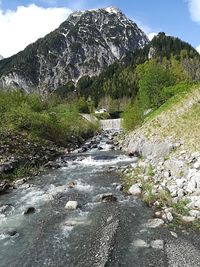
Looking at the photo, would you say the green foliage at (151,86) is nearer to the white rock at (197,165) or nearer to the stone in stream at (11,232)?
the white rock at (197,165)

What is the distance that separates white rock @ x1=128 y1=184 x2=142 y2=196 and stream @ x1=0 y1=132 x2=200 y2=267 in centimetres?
79

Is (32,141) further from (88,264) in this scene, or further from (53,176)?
(88,264)

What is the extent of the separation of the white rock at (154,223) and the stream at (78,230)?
0.38m

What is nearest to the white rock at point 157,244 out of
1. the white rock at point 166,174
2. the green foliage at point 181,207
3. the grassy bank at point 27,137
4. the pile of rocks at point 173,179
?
the pile of rocks at point 173,179

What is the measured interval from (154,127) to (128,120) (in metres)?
22.7

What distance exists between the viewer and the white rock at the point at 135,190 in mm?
27859

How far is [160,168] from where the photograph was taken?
31734 millimetres

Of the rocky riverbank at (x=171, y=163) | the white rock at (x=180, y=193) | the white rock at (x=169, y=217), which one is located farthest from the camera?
the white rock at (x=180, y=193)

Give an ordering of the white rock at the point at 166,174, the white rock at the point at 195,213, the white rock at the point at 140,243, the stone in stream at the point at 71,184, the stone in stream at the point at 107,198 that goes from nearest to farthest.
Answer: the white rock at the point at 140,243
the white rock at the point at 195,213
the stone in stream at the point at 107,198
the white rock at the point at 166,174
the stone in stream at the point at 71,184

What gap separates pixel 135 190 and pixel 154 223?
22.5 feet

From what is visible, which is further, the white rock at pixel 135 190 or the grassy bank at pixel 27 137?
the grassy bank at pixel 27 137

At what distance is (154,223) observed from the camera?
70.4 ft

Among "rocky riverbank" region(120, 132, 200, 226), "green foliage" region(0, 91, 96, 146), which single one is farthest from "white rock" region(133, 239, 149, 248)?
"green foliage" region(0, 91, 96, 146)

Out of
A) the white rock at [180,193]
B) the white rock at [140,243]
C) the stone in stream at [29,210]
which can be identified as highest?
the white rock at [180,193]
